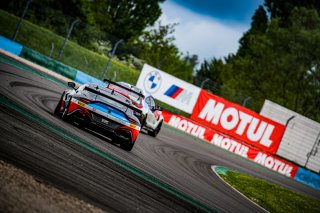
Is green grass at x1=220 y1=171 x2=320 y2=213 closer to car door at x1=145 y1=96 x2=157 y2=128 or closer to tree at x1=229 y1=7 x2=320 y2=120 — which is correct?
car door at x1=145 y1=96 x2=157 y2=128

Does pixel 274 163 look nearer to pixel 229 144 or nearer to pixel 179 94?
pixel 229 144

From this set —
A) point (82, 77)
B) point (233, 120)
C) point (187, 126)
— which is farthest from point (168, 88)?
point (82, 77)

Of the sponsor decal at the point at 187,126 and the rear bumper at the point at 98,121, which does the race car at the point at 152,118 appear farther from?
the sponsor decal at the point at 187,126

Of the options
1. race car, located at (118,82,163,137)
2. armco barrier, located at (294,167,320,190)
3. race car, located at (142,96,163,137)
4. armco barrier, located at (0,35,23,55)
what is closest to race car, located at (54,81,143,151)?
race car, located at (118,82,163,137)

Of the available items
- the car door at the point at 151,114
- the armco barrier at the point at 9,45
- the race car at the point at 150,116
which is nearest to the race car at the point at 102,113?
the race car at the point at 150,116

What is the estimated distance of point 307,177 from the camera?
82.4 ft

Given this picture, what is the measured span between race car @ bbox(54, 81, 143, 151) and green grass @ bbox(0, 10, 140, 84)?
17.9 meters

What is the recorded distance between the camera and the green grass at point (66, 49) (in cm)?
2825

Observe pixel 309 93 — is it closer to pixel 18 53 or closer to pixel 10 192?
pixel 18 53

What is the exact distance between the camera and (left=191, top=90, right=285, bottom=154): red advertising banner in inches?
967

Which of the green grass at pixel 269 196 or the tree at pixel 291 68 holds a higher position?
the tree at pixel 291 68

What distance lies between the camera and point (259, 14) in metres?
69.9

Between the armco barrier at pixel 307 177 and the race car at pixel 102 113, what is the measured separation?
1708 cm

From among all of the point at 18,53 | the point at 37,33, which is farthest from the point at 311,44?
the point at 18,53
